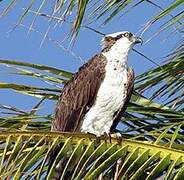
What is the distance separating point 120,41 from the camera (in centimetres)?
562

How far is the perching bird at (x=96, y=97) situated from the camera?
5.12 meters

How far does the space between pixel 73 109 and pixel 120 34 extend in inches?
32.0

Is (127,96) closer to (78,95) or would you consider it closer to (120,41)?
(78,95)

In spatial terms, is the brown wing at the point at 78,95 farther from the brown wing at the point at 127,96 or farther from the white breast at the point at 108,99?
the brown wing at the point at 127,96

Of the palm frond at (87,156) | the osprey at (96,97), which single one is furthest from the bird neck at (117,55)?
the palm frond at (87,156)

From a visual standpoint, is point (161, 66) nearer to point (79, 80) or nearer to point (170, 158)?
point (79, 80)

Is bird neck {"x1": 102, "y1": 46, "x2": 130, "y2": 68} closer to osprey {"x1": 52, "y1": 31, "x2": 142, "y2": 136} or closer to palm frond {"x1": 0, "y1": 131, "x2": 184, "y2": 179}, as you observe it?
osprey {"x1": 52, "y1": 31, "x2": 142, "y2": 136}

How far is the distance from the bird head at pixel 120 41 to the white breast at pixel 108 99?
24 cm

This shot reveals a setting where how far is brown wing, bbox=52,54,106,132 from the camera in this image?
5.18 metres

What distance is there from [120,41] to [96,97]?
23.9 inches

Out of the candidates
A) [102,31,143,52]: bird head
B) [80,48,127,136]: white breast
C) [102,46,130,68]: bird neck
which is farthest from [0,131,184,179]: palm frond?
[102,31,143,52]: bird head

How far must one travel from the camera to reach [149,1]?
16.2ft

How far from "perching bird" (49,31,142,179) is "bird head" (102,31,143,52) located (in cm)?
22

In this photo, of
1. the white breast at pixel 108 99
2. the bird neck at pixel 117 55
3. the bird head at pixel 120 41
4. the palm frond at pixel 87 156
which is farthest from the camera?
the bird head at pixel 120 41
